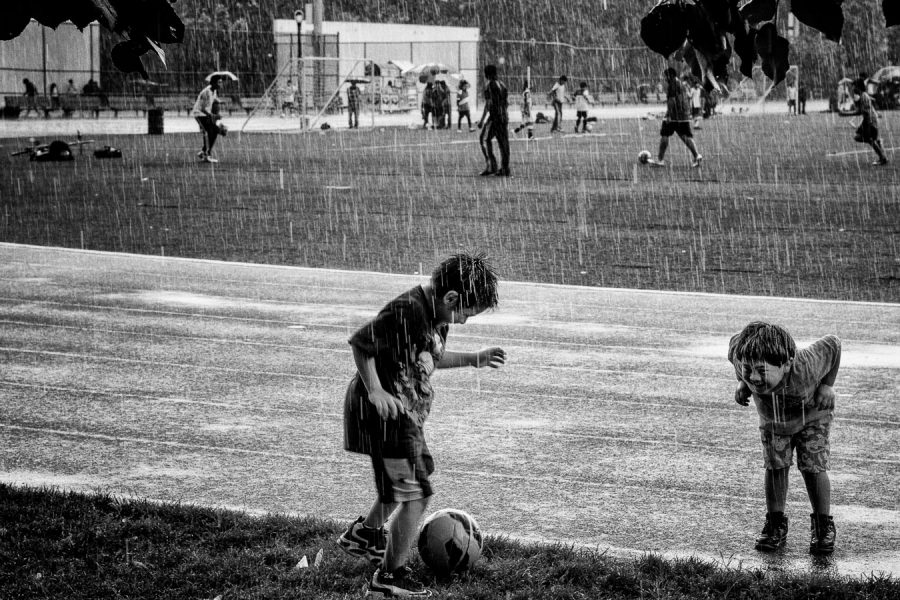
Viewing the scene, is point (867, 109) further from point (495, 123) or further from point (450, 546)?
point (450, 546)

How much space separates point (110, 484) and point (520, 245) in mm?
8767

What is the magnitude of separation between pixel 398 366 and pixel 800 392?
5.26ft

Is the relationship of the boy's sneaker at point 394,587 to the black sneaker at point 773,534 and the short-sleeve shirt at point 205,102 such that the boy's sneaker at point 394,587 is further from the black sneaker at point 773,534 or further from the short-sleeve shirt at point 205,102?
the short-sleeve shirt at point 205,102

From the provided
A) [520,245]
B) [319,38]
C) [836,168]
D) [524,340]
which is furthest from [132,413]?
[319,38]

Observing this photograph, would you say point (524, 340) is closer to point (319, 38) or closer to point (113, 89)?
point (319, 38)

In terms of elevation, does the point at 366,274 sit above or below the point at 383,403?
below

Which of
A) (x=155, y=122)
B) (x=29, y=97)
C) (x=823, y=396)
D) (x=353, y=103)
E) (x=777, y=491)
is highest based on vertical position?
(x=29, y=97)

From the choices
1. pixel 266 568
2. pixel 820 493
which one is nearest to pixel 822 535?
pixel 820 493

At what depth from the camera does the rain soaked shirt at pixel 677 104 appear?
2362 centimetres

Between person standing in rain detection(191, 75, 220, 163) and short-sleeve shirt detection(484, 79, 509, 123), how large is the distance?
6209mm

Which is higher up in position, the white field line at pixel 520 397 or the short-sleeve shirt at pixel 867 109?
the short-sleeve shirt at pixel 867 109

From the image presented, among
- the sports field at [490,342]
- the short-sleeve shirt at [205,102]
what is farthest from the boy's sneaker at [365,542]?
the short-sleeve shirt at [205,102]

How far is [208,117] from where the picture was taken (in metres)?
25.8

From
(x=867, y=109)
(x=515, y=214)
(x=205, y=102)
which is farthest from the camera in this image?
(x=205, y=102)
